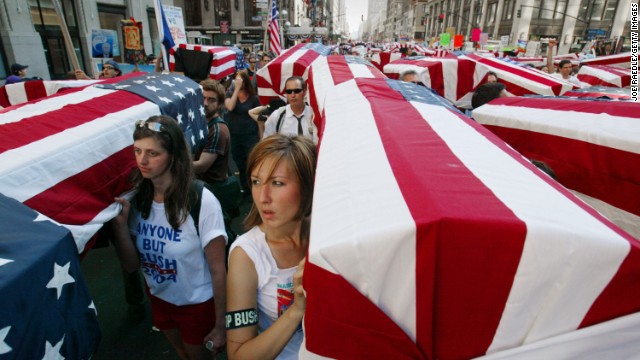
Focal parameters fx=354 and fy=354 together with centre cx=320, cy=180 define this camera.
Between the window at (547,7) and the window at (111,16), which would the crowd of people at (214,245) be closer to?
the window at (111,16)

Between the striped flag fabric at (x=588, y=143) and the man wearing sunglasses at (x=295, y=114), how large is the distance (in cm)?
194

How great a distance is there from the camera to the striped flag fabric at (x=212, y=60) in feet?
20.6

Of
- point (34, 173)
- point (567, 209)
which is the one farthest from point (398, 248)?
point (34, 173)

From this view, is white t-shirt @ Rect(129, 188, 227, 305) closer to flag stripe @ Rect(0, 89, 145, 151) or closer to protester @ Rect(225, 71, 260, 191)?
flag stripe @ Rect(0, 89, 145, 151)

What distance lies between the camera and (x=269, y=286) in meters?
1.40

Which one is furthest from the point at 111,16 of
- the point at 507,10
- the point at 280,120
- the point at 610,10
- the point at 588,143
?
the point at 610,10

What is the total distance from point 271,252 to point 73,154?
3.63 ft

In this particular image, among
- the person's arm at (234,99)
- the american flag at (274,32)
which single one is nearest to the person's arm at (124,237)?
the person's arm at (234,99)

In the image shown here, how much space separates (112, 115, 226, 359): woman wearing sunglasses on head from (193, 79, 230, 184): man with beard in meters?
1.22

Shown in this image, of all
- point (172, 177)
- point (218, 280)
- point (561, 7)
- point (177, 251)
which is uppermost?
point (561, 7)

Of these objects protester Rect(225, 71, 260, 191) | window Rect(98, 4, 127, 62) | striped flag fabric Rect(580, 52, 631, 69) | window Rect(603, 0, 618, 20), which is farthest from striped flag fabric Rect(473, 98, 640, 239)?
window Rect(603, 0, 618, 20)

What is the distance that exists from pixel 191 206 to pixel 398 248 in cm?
145

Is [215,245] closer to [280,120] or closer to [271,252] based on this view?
[271,252]

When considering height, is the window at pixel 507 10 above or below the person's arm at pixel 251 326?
above
